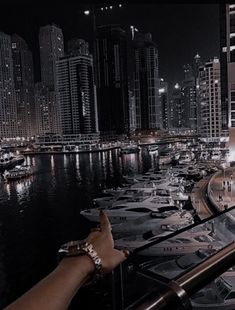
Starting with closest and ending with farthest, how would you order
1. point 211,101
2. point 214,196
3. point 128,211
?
point 128,211 < point 214,196 < point 211,101

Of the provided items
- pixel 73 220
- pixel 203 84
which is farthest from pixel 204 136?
pixel 73 220

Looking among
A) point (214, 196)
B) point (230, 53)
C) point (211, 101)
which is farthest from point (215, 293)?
point (211, 101)

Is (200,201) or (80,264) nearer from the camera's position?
(80,264)

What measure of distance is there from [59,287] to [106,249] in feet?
0.35

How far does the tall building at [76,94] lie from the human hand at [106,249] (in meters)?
39.9

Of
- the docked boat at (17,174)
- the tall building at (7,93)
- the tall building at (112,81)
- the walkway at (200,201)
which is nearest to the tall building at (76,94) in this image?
the tall building at (112,81)

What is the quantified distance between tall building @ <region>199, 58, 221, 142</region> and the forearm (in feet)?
92.2

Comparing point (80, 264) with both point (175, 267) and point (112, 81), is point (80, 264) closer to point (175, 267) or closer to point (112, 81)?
point (175, 267)

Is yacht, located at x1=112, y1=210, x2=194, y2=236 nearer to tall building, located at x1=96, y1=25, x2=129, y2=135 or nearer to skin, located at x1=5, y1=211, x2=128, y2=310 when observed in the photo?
skin, located at x1=5, y1=211, x2=128, y2=310

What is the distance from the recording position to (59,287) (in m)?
0.39

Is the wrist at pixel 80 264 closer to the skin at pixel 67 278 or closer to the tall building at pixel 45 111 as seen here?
the skin at pixel 67 278

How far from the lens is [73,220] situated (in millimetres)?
8562

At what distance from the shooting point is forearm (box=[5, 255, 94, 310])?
37 centimetres

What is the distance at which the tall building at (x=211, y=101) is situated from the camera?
27.2 metres
